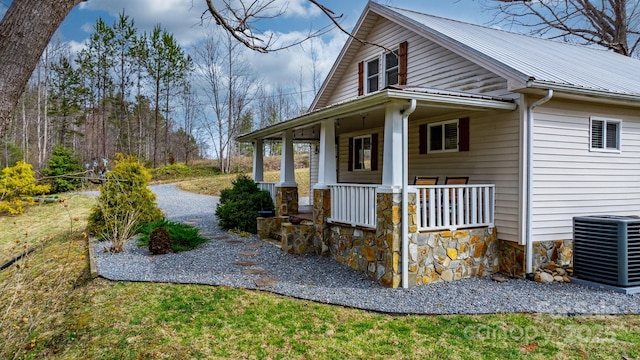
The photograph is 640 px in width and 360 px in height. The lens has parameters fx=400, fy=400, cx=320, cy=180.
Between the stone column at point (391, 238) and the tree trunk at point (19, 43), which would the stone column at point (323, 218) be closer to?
the stone column at point (391, 238)

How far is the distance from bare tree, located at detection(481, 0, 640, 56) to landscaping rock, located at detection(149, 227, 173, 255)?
14.9 metres

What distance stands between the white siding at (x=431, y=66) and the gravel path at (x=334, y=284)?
→ 337 cm

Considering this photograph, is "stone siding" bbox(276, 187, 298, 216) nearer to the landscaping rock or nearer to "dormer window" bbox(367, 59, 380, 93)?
the landscaping rock

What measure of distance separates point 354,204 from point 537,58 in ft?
15.9

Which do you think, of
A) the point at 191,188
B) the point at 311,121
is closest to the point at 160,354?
the point at 311,121

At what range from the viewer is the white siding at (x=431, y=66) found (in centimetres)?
732

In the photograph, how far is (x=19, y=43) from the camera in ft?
6.66

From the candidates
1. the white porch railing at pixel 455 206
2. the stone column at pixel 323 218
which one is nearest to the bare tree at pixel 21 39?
the white porch railing at pixel 455 206

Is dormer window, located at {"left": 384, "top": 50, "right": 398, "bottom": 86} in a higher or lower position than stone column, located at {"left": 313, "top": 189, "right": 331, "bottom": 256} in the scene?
higher

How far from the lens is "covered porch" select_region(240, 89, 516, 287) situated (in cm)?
586

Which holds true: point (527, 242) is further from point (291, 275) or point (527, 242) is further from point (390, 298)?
point (291, 275)

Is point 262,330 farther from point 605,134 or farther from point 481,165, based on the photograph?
point 605,134

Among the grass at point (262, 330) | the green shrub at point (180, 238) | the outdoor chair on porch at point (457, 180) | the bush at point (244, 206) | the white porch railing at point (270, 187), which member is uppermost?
the outdoor chair on porch at point (457, 180)

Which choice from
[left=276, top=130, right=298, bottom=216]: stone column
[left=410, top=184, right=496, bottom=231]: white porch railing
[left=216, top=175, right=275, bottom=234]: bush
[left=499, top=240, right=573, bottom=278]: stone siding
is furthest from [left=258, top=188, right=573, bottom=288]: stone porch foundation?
[left=216, top=175, right=275, bottom=234]: bush
